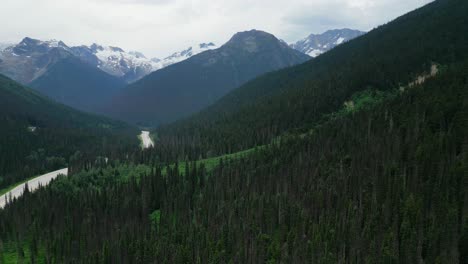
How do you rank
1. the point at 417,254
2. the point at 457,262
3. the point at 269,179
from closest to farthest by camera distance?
the point at 457,262, the point at 417,254, the point at 269,179

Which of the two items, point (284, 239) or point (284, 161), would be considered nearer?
point (284, 239)

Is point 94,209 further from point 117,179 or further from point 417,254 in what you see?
point 417,254

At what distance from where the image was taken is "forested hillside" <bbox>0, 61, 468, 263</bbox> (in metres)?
73.1

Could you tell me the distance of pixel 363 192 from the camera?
9319 centimetres

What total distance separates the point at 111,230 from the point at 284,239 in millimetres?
48190

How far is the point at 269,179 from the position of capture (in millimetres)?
122312

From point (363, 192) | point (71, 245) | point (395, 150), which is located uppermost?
point (395, 150)

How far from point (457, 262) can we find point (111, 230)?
8215cm

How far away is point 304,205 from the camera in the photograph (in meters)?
98.8

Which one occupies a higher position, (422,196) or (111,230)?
(422,196)

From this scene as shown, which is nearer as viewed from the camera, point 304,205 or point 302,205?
point 304,205

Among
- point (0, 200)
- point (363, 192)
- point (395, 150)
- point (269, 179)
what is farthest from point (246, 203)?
point (0, 200)

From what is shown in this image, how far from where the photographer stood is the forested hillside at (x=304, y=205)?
73.1m

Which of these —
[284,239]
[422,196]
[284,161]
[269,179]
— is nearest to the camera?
[422,196]
